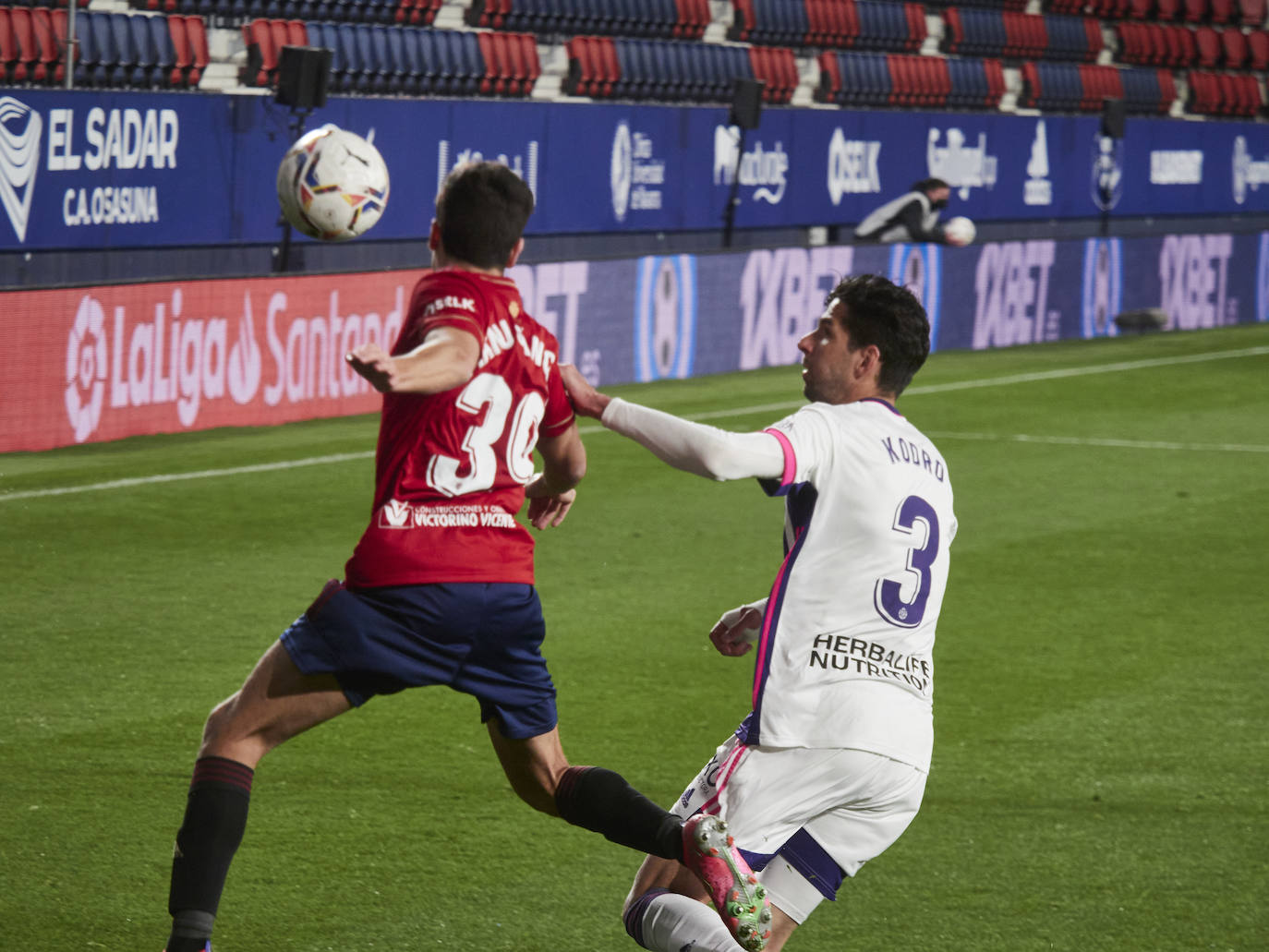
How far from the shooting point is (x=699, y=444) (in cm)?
347

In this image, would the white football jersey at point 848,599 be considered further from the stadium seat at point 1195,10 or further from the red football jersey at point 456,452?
the stadium seat at point 1195,10

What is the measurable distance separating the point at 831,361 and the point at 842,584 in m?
0.45

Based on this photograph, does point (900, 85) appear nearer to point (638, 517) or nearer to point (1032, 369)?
point (1032, 369)

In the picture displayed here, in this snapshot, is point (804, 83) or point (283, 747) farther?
point (804, 83)

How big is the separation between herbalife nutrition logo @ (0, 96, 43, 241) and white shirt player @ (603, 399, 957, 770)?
11.2 m

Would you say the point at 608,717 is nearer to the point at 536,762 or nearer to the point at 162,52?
the point at 536,762

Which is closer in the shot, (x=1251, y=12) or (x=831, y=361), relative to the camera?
(x=831, y=361)

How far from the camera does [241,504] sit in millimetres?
10617

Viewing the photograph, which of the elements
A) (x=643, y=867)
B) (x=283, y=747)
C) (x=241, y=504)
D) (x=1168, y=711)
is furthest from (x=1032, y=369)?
(x=643, y=867)

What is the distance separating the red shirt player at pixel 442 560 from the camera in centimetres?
379

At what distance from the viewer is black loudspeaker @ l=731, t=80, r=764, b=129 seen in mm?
21062

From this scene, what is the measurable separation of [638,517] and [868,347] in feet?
23.3

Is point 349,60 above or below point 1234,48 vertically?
below

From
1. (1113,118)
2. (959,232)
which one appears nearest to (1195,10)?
(1113,118)
